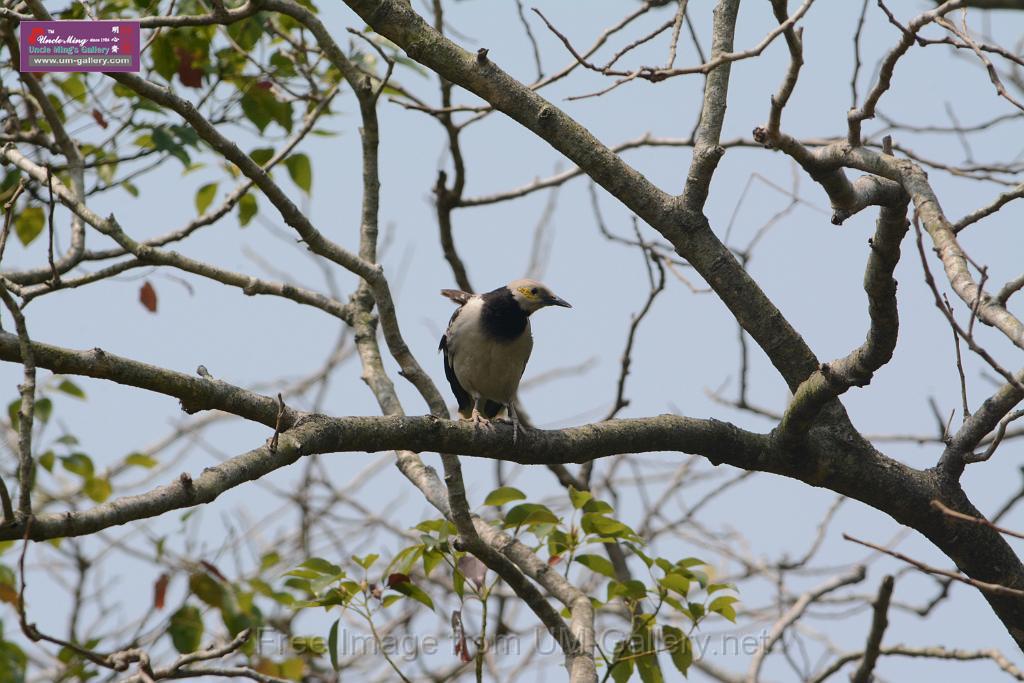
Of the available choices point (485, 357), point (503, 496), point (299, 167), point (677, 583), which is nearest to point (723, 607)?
point (677, 583)

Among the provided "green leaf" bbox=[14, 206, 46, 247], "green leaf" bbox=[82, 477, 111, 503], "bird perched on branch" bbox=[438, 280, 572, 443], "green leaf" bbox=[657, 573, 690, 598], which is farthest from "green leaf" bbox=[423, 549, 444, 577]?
"green leaf" bbox=[14, 206, 46, 247]

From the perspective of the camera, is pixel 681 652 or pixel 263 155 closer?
pixel 681 652

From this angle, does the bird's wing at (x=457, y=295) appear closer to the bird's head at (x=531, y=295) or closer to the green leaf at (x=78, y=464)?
the bird's head at (x=531, y=295)

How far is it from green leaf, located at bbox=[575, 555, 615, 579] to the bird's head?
7.21 feet

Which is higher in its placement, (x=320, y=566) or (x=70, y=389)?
(x=70, y=389)

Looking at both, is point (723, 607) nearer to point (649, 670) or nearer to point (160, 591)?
point (649, 670)

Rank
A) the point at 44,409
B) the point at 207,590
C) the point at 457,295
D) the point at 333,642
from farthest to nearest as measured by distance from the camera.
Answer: the point at 457,295 → the point at 44,409 → the point at 207,590 → the point at 333,642

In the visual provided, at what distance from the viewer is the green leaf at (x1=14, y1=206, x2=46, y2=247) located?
6.12m

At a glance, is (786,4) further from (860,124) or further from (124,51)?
(124,51)

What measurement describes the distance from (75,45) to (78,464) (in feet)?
7.65

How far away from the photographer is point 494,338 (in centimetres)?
615

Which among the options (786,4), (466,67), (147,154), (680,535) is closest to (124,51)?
(147,154)

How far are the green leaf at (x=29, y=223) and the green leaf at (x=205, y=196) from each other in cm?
94

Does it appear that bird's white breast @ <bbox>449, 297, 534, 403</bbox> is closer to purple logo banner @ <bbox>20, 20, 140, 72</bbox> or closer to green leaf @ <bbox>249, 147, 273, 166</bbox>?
green leaf @ <bbox>249, 147, 273, 166</bbox>
